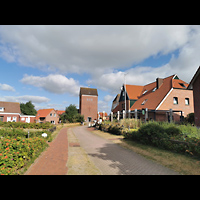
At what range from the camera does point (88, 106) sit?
58.2 metres

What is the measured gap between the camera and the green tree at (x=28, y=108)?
65250 mm

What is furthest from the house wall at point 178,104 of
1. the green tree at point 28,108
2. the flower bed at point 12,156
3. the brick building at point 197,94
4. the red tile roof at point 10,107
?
the green tree at point 28,108

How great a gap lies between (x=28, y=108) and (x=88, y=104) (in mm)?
28802

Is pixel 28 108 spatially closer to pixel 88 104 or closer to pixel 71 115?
pixel 88 104

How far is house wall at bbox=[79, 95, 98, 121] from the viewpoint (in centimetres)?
5704

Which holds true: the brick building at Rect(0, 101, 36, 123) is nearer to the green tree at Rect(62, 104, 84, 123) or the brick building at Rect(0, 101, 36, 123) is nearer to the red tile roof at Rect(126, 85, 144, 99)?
the green tree at Rect(62, 104, 84, 123)

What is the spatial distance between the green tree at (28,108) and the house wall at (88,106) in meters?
24.5

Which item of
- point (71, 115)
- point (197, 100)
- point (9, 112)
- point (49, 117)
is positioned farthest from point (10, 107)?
point (197, 100)

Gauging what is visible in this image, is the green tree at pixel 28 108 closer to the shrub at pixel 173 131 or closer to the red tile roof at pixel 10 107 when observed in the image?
the red tile roof at pixel 10 107

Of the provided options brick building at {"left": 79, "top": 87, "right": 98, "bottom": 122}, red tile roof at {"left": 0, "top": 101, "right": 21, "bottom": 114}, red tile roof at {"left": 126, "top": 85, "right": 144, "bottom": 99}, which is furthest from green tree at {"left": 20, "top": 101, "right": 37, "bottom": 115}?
red tile roof at {"left": 126, "top": 85, "right": 144, "bottom": 99}
